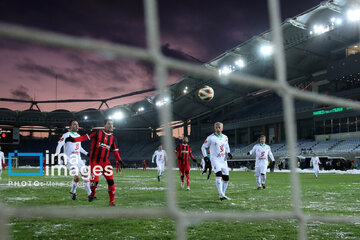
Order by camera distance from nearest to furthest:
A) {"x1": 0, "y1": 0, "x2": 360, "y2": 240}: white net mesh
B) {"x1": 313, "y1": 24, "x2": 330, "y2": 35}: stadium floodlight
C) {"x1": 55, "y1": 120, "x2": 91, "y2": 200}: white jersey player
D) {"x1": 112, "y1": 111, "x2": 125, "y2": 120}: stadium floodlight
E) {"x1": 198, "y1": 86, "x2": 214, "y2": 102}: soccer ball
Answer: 1. {"x1": 0, "y1": 0, "x2": 360, "y2": 240}: white net mesh
2. {"x1": 55, "y1": 120, "x2": 91, "y2": 200}: white jersey player
3. {"x1": 198, "y1": 86, "x2": 214, "y2": 102}: soccer ball
4. {"x1": 313, "y1": 24, "x2": 330, "y2": 35}: stadium floodlight
5. {"x1": 112, "y1": 111, "x2": 125, "y2": 120}: stadium floodlight

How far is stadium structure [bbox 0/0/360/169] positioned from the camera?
2938 cm

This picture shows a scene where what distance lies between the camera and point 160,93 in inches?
60.4

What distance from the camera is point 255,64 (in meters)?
35.0

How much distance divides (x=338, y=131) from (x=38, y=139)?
4581cm

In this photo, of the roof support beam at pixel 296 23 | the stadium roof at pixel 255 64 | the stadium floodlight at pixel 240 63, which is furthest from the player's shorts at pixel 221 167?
the stadium floodlight at pixel 240 63

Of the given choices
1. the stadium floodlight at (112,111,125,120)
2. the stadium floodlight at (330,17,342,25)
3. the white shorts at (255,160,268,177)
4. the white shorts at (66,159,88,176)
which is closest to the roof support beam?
the stadium floodlight at (330,17,342,25)

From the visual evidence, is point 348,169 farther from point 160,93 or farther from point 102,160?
point 160,93

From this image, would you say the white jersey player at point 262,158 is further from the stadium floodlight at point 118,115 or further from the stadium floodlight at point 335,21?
the stadium floodlight at point 118,115

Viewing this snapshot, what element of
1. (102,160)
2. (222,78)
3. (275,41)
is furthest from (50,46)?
(102,160)

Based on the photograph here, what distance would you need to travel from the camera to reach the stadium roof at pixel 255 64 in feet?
91.5

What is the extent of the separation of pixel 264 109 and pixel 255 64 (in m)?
10.5

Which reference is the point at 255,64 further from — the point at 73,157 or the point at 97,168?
the point at 97,168

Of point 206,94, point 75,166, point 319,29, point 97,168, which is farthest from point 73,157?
point 319,29

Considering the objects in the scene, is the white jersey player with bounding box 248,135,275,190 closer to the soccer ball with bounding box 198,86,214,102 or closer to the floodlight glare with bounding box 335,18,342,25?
the soccer ball with bounding box 198,86,214,102
